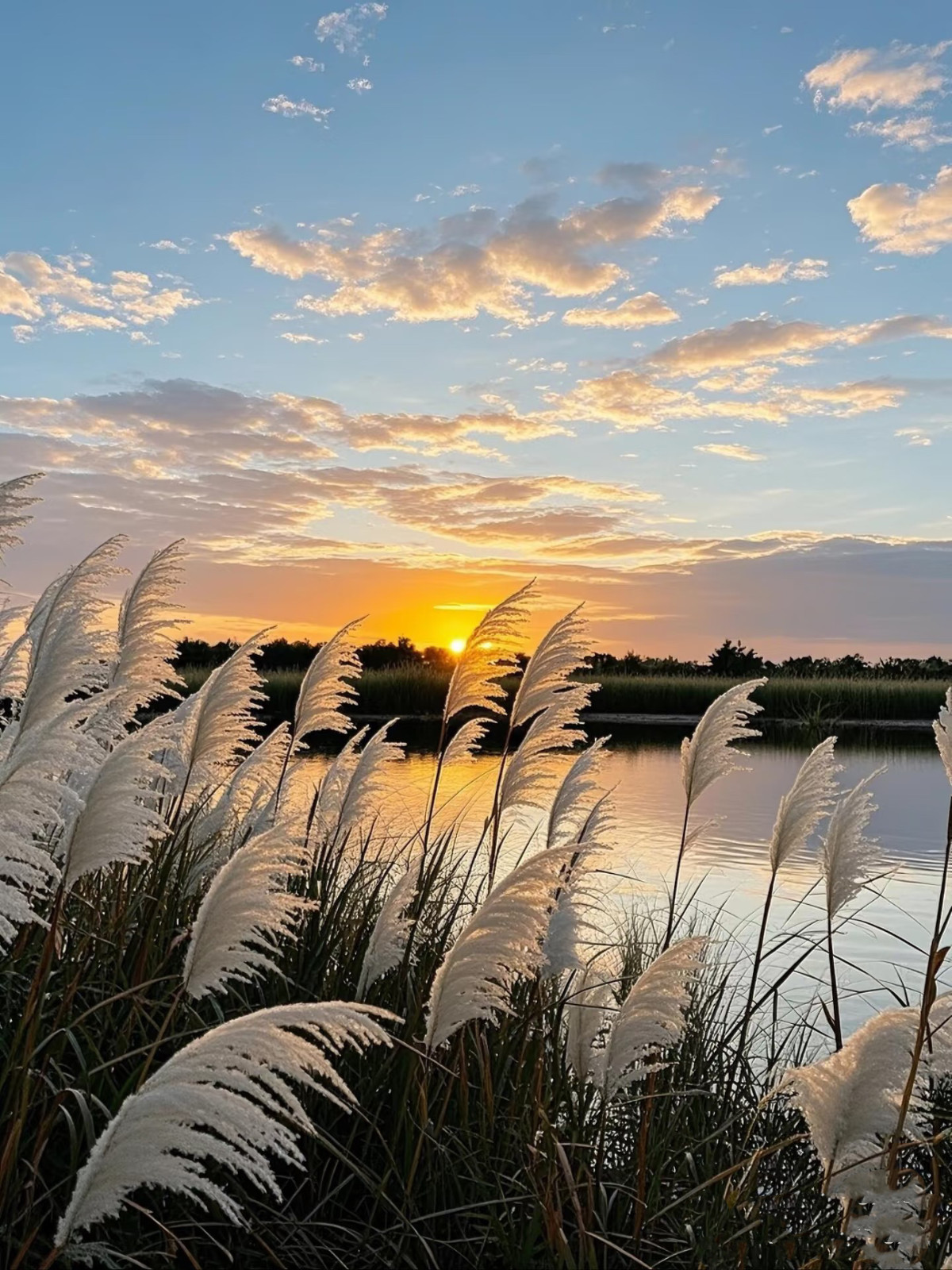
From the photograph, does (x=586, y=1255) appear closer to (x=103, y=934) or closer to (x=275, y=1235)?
(x=275, y=1235)

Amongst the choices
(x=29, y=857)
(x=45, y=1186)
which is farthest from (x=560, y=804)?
(x=29, y=857)

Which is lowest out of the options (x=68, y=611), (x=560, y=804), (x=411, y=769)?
(x=411, y=769)

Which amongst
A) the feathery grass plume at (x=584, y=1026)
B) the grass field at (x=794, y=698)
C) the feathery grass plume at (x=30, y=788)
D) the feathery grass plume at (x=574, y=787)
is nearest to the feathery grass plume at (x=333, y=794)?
the feathery grass plume at (x=574, y=787)

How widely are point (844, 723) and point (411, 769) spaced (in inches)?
734

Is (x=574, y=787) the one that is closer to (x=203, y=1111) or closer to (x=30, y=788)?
(x=30, y=788)

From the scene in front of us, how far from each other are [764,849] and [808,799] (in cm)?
1135

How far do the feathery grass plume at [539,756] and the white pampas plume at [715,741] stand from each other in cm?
48

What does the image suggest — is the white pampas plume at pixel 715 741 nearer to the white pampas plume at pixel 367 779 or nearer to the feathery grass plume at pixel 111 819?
the white pampas plume at pixel 367 779

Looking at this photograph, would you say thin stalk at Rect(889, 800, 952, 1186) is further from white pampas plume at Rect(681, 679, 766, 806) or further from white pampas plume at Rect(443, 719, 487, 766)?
white pampas plume at Rect(443, 719, 487, 766)

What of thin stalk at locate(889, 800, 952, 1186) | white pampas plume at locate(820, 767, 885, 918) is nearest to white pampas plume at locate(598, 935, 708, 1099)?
thin stalk at locate(889, 800, 952, 1186)

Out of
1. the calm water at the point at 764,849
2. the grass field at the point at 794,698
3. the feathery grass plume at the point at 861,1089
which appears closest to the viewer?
the feathery grass plume at the point at 861,1089

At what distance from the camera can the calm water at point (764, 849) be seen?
9.12 meters

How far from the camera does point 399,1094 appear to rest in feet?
11.7

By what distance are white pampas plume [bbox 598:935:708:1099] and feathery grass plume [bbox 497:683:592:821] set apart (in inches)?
49.9
